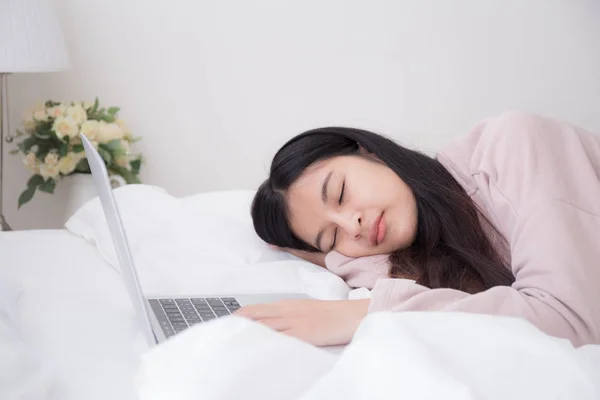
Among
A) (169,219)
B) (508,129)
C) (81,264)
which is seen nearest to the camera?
(508,129)

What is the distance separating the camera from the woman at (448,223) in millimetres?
979

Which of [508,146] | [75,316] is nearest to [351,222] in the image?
[508,146]

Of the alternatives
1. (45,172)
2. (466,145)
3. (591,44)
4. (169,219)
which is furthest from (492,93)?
(45,172)

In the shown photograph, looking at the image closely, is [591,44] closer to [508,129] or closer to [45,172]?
[508,129]

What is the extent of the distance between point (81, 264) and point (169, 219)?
0.29 m

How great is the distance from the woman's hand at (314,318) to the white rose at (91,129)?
1.42 metres

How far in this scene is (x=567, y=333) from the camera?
0.97 metres

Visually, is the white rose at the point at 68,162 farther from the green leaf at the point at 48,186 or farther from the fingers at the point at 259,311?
the fingers at the point at 259,311

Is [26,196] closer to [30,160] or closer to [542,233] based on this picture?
[30,160]

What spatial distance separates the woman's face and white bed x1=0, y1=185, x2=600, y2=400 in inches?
3.6

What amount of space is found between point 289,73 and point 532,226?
1.55 m

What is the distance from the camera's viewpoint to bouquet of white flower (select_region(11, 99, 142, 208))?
226 centimetres

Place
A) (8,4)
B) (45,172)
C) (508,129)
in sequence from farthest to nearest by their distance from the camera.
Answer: (45,172) < (8,4) < (508,129)

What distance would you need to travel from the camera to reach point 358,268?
143cm
